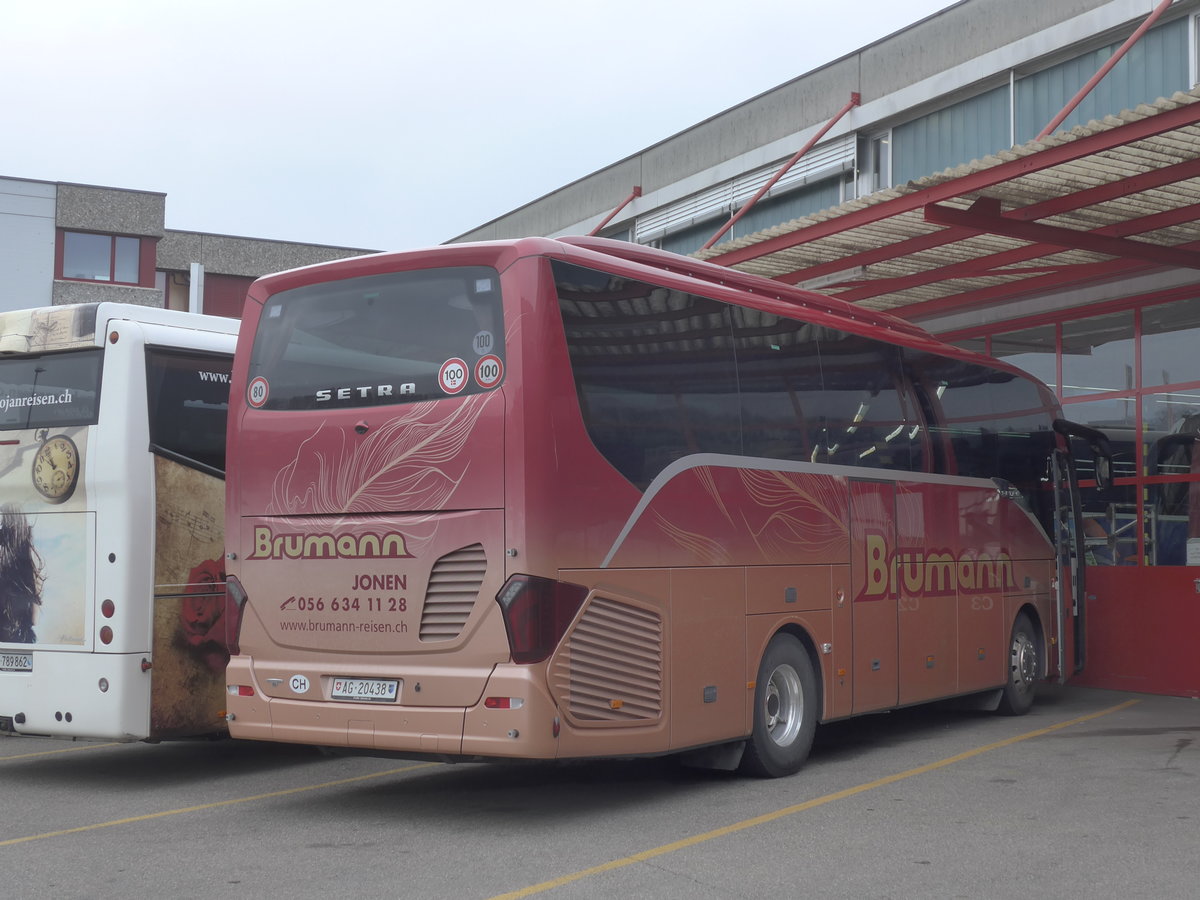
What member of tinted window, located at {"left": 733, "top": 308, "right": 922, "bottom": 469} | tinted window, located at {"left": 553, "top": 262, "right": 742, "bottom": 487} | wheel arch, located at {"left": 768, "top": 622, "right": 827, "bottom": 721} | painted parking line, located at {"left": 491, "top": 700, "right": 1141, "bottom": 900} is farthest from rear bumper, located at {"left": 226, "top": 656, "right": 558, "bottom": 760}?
wheel arch, located at {"left": 768, "top": 622, "right": 827, "bottom": 721}

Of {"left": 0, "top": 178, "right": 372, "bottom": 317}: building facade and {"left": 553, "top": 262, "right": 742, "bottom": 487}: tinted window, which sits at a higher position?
{"left": 0, "top": 178, "right": 372, "bottom": 317}: building facade

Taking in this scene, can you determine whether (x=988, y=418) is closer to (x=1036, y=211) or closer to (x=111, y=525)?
(x=1036, y=211)

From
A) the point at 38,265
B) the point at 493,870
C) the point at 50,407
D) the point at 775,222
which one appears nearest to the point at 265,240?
the point at 38,265

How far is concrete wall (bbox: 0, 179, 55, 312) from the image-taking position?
1639 inches

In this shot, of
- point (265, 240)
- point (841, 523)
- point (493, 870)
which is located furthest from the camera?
point (265, 240)

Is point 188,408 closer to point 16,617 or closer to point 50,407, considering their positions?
point 50,407

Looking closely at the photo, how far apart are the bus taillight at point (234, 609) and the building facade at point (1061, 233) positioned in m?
6.17

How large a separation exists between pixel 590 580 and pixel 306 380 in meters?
2.19

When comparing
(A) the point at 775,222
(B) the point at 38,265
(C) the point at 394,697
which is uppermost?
(B) the point at 38,265

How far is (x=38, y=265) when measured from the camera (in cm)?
4212

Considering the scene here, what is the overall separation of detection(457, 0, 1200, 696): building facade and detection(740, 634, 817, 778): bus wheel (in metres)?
4.08

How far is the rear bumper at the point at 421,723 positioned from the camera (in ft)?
24.3

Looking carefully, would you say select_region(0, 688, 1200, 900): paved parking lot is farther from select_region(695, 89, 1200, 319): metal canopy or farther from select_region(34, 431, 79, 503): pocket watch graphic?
select_region(695, 89, 1200, 319): metal canopy

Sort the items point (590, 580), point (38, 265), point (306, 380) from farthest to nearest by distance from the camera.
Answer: point (38, 265) → point (306, 380) → point (590, 580)
